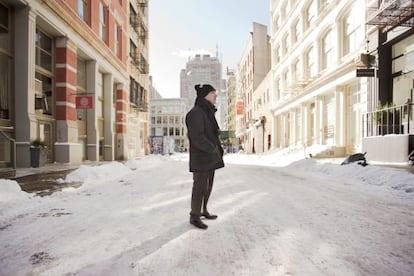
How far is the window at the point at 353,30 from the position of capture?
14.5 metres

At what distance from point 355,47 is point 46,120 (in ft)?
55.0

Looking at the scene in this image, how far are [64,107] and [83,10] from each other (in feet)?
21.5

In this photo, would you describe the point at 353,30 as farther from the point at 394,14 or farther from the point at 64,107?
the point at 64,107

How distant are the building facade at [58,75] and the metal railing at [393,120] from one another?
41.7 ft

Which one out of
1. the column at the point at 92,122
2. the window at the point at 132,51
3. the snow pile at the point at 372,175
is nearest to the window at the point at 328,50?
the snow pile at the point at 372,175

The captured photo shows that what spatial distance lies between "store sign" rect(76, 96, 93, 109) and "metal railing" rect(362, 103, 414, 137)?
13383 millimetres

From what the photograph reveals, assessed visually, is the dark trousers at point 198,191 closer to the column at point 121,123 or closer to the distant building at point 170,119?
the column at point 121,123

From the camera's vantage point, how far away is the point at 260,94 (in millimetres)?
36625

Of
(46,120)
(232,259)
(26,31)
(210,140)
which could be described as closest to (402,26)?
(210,140)

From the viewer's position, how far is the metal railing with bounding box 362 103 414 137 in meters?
9.52

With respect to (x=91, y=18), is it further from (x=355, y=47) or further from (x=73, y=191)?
(x=355, y=47)

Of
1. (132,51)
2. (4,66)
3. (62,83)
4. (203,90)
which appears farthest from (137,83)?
(203,90)

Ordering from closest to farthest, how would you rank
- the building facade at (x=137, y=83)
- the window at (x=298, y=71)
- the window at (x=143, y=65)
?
the window at (x=298, y=71) < the building facade at (x=137, y=83) < the window at (x=143, y=65)

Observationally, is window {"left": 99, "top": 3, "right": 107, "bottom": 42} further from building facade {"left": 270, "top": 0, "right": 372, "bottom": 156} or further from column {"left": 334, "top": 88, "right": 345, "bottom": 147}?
column {"left": 334, "top": 88, "right": 345, "bottom": 147}
